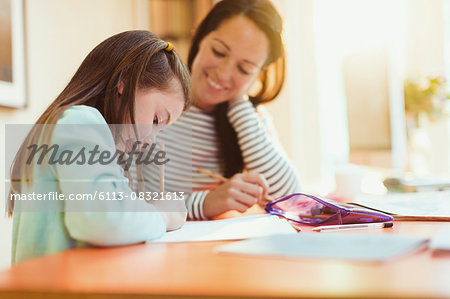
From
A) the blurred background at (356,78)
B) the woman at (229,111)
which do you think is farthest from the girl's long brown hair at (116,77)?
the blurred background at (356,78)

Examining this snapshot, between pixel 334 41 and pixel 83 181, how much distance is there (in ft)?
8.49

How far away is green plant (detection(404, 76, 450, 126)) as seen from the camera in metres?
2.32

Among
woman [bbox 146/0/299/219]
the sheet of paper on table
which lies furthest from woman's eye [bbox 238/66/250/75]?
the sheet of paper on table

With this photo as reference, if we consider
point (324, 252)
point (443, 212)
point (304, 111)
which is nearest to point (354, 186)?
point (443, 212)

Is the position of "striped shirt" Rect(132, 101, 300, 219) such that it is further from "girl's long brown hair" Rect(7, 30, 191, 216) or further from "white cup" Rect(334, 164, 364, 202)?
"girl's long brown hair" Rect(7, 30, 191, 216)

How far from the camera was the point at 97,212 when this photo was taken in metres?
Result: 0.55

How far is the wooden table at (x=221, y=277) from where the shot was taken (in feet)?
1.13

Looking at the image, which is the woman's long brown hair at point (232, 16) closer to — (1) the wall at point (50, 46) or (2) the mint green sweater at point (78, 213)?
(1) the wall at point (50, 46)

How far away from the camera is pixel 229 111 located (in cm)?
135

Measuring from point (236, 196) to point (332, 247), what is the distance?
49 cm

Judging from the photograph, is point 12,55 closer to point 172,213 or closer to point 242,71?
point 242,71

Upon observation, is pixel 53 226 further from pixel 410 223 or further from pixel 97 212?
pixel 410 223

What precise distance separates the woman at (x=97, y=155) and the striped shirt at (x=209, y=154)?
393 mm

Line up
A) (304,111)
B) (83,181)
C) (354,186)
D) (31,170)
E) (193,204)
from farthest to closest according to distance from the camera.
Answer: (304,111) < (354,186) < (193,204) < (31,170) < (83,181)
